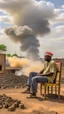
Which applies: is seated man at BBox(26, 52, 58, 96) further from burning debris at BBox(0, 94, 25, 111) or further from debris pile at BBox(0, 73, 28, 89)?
debris pile at BBox(0, 73, 28, 89)

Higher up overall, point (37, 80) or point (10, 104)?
point (37, 80)

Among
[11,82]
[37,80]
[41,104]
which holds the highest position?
[37,80]

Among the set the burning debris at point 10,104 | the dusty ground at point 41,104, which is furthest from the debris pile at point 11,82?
the burning debris at point 10,104

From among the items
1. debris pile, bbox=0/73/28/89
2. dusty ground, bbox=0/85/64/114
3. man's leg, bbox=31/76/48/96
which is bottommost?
dusty ground, bbox=0/85/64/114

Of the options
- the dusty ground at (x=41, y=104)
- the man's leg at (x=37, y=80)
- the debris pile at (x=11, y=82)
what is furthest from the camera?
the debris pile at (x=11, y=82)

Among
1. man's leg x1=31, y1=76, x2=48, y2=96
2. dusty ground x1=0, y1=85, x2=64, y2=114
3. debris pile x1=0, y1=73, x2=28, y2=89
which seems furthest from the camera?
debris pile x1=0, y1=73, x2=28, y2=89

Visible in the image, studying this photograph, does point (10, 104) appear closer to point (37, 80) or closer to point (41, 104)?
point (41, 104)

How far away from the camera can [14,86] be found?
12.1 meters

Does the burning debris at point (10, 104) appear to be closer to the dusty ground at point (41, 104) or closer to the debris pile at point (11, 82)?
the dusty ground at point (41, 104)

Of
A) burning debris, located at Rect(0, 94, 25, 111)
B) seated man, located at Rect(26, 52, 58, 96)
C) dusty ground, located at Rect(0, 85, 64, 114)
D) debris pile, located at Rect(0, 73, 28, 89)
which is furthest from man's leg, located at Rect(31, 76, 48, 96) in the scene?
debris pile, located at Rect(0, 73, 28, 89)

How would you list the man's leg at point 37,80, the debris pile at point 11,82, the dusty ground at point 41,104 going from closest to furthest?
the dusty ground at point 41,104, the man's leg at point 37,80, the debris pile at point 11,82

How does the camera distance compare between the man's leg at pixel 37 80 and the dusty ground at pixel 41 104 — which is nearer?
the dusty ground at pixel 41 104

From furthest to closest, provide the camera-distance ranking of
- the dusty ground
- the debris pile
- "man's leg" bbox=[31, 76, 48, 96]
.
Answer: the debris pile < "man's leg" bbox=[31, 76, 48, 96] < the dusty ground

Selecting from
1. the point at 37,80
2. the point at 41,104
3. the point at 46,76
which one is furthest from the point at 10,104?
the point at 46,76
